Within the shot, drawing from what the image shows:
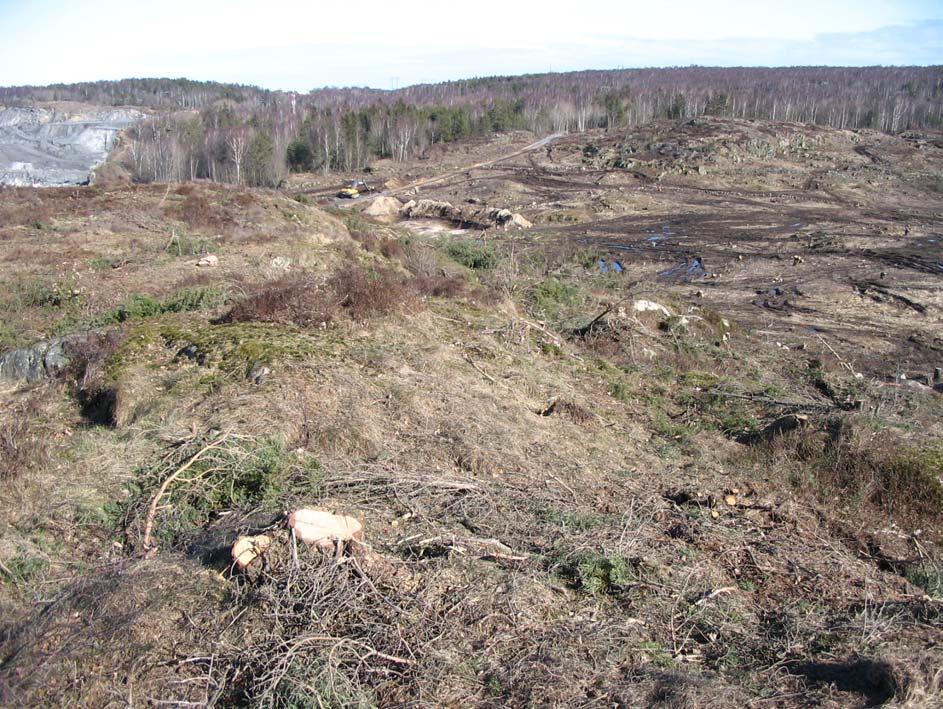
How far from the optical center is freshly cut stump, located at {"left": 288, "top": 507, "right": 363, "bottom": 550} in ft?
14.1

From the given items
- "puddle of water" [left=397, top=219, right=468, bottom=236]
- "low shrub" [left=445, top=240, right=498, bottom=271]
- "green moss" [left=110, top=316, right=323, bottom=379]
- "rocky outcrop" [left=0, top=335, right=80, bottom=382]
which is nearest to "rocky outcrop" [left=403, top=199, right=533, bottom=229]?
"puddle of water" [left=397, top=219, right=468, bottom=236]

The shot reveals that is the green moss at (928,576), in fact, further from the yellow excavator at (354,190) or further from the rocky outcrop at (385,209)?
the yellow excavator at (354,190)

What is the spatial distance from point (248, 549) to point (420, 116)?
70.3 meters

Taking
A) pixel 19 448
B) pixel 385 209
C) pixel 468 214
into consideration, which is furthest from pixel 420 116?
pixel 19 448

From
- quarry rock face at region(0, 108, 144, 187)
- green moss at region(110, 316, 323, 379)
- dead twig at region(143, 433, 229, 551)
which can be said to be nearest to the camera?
dead twig at region(143, 433, 229, 551)

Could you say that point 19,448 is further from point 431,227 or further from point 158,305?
point 431,227

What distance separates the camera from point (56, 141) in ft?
292

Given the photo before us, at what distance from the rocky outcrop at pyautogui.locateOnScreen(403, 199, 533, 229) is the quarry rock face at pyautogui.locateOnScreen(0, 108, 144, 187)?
3611 centimetres

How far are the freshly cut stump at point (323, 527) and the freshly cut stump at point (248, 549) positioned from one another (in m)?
0.19

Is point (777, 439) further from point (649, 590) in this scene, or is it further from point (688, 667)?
point (688, 667)

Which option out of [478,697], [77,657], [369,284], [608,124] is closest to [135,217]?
[369,284]

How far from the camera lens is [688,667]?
3805mm

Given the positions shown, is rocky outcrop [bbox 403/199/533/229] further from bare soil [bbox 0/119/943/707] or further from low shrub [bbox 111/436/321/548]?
low shrub [bbox 111/436/321/548]

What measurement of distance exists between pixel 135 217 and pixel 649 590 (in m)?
16.4
